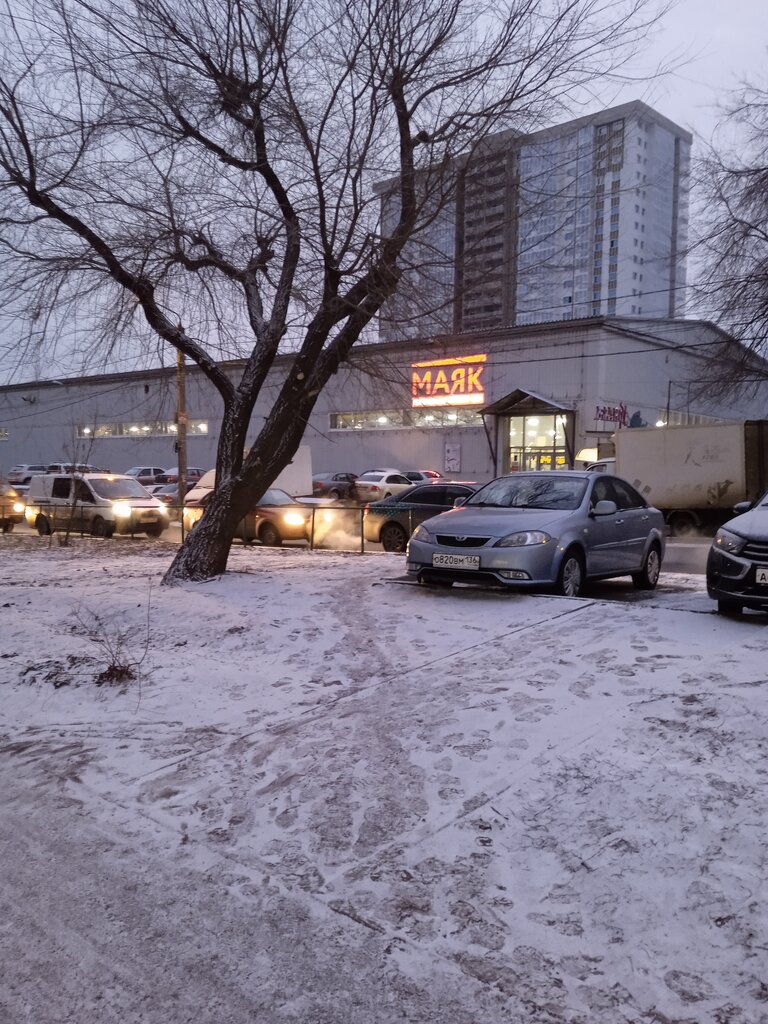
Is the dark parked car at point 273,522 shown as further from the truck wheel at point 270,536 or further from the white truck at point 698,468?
the white truck at point 698,468

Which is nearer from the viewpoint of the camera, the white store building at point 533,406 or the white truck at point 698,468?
the white truck at point 698,468

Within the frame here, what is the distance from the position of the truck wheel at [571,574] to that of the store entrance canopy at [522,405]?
2594cm

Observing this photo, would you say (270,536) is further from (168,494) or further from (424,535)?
(168,494)

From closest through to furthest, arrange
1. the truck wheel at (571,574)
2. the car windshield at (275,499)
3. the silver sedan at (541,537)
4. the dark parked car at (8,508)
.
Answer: the silver sedan at (541,537), the truck wheel at (571,574), the car windshield at (275,499), the dark parked car at (8,508)

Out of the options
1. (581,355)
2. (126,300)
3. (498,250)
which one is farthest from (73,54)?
(581,355)

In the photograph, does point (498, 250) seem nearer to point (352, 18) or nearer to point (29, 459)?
point (352, 18)

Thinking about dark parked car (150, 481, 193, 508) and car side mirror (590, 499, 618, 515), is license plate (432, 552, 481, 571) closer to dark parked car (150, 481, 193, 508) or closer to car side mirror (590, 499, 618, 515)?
car side mirror (590, 499, 618, 515)

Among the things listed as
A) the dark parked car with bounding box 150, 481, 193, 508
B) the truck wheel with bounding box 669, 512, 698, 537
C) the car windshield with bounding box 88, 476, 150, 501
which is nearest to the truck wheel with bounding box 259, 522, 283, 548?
the car windshield with bounding box 88, 476, 150, 501

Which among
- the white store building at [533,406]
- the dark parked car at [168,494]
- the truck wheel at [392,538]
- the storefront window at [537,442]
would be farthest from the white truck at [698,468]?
the storefront window at [537,442]

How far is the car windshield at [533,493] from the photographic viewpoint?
30.5ft

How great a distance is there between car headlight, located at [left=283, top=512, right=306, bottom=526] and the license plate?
10004mm

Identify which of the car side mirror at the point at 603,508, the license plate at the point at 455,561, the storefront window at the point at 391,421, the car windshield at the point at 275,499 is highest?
the storefront window at the point at 391,421

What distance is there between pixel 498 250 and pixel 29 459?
5737 cm

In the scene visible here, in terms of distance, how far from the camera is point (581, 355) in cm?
3522
